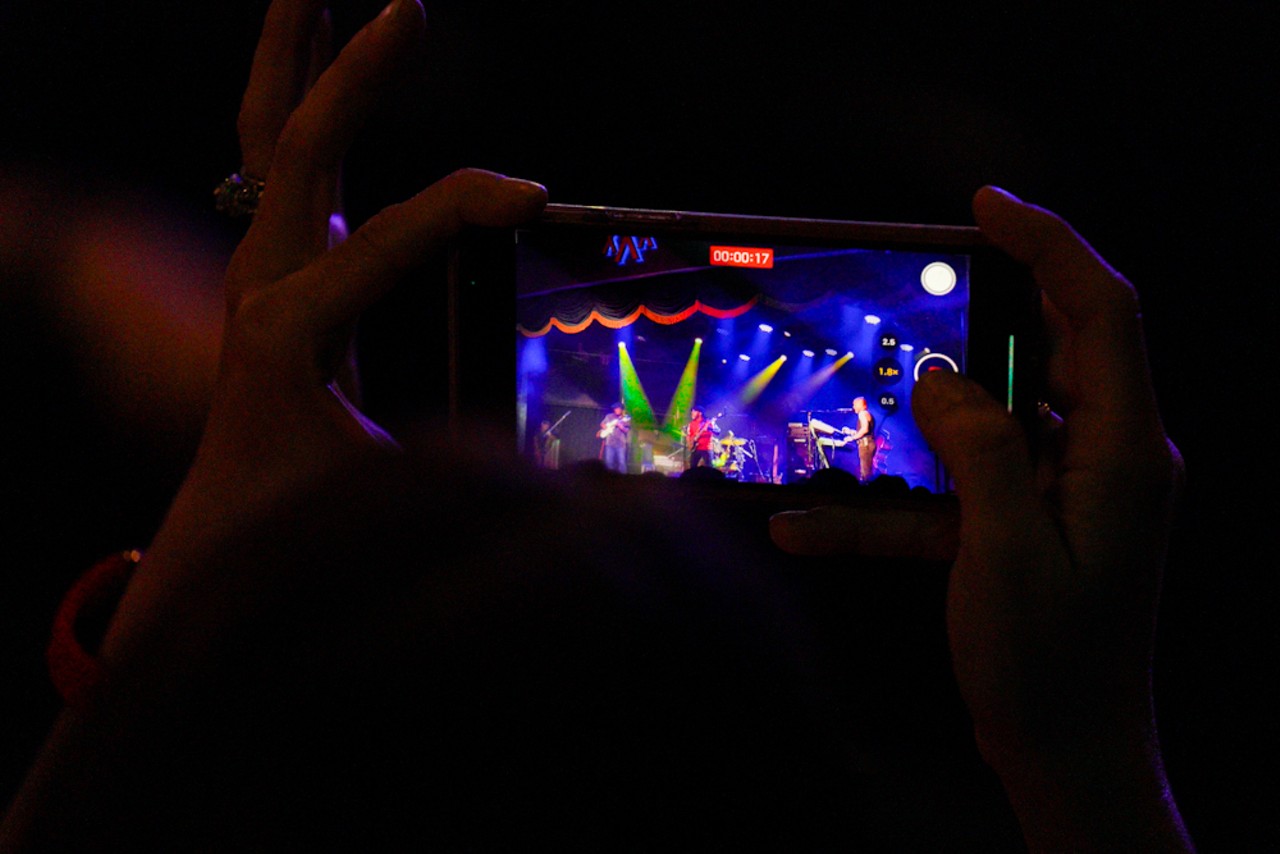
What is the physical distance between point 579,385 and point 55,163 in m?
1.01

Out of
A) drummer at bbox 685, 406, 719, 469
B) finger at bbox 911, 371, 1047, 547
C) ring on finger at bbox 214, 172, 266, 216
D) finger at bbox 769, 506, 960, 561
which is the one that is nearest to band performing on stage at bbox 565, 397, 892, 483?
drummer at bbox 685, 406, 719, 469

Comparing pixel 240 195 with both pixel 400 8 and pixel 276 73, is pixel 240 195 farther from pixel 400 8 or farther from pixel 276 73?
pixel 400 8

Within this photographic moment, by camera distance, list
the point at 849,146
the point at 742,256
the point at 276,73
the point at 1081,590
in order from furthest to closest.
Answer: the point at 849,146 < the point at 742,256 < the point at 276,73 < the point at 1081,590

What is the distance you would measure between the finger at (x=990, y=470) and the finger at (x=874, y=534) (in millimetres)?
205

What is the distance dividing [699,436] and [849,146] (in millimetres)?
586

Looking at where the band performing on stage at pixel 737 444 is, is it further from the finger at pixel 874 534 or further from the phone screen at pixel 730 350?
the finger at pixel 874 534

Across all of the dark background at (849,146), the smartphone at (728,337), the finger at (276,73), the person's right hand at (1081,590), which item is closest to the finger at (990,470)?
the person's right hand at (1081,590)

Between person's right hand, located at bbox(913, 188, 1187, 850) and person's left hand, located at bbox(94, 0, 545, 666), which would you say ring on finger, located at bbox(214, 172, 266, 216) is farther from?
person's right hand, located at bbox(913, 188, 1187, 850)

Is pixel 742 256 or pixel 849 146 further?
pixel 849 146

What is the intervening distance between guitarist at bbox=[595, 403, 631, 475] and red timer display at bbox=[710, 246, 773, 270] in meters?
0.25

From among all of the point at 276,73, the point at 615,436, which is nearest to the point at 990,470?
the point at 615,436

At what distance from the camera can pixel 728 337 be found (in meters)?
1.01

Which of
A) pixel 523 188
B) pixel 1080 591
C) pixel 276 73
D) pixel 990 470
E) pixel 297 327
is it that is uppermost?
pixel 276 73

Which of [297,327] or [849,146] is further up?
[849,146]
